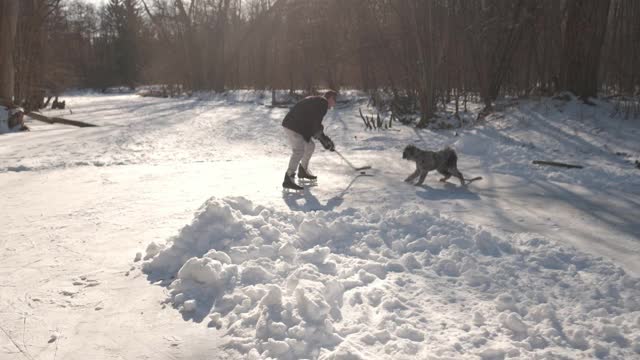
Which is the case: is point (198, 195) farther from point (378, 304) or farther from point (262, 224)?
point (378, 304)

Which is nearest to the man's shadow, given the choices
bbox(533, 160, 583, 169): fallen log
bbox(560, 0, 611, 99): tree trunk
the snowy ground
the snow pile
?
the snowy ground

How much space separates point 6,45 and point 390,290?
20.0m

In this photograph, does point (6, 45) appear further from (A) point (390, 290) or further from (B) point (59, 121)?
(A) point (390, 290)

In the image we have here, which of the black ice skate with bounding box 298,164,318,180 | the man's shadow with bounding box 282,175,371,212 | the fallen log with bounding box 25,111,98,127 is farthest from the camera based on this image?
the fallen log with bounding box 25,111,98,127

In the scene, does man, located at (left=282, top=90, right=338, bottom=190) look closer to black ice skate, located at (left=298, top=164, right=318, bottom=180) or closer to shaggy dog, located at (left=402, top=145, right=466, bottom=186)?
black ice skate, located at (left=298, top=164, right=318, bottom=180)

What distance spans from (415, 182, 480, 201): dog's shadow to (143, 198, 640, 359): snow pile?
1.71 meters

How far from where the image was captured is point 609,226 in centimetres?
570

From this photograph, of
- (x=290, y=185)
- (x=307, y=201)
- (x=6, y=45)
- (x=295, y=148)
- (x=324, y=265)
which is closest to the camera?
(x=324, y=265)

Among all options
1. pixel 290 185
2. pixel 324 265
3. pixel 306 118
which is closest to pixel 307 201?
pixel 290 185

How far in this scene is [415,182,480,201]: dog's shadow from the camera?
7253 mm

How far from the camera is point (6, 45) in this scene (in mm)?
17812

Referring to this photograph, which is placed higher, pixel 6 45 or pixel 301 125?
pixel 6 45

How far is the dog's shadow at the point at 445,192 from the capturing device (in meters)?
7.25

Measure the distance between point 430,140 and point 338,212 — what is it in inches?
320
